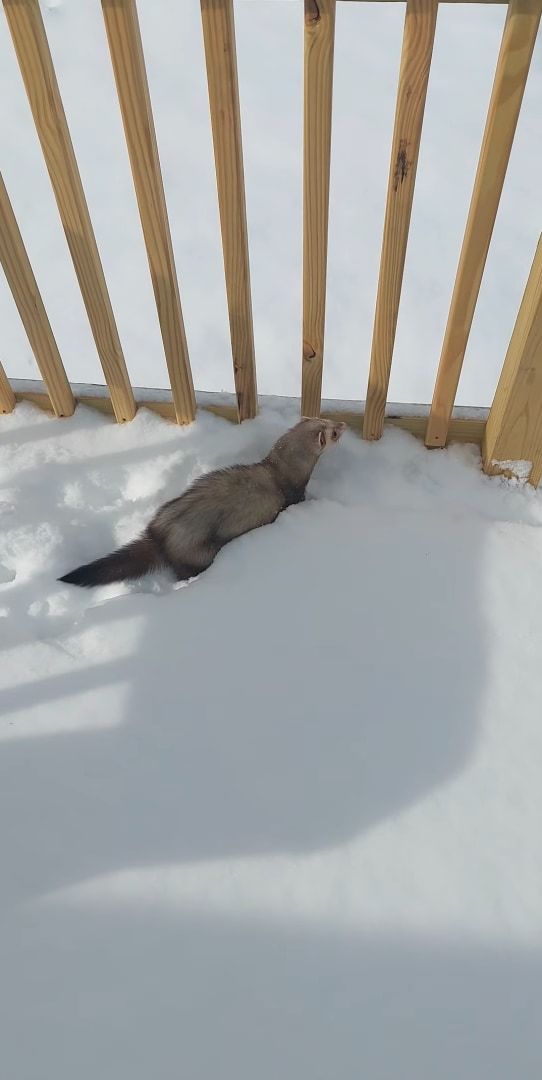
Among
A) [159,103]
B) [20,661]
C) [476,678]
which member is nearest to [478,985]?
[476,678]

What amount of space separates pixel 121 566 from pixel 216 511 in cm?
33

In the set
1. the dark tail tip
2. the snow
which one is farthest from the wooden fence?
the dark tail tip

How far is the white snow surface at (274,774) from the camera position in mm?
1646

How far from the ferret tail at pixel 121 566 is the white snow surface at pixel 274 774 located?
0.08 meters

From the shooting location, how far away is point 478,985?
168cm

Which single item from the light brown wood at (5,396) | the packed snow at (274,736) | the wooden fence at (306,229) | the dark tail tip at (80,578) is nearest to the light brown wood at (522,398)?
the wooden fence at (306,229)

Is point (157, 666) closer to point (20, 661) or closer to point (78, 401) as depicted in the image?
point (20, 661)

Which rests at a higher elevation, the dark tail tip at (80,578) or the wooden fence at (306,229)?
the wooden fence at (306,229)

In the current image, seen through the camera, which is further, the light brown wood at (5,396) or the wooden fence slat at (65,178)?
the light brown wood at (5,396)

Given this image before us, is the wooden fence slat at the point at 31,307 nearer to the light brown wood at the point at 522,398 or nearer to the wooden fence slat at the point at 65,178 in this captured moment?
the wooden fence slat at the point at 65,178

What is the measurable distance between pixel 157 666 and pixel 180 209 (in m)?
2.35

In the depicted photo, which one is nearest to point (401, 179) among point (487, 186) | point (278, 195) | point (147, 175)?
point (487, 186)

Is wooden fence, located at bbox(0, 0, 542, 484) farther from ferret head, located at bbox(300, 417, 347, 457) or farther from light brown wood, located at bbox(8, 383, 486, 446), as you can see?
ferret head, located at bbox(300, 417, 347, 457)

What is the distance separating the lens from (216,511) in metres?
2.35
